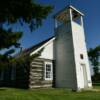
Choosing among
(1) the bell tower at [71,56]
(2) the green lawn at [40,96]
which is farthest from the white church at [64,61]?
(2) the green lawn at [40,96]

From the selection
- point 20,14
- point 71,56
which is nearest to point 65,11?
point 71,56

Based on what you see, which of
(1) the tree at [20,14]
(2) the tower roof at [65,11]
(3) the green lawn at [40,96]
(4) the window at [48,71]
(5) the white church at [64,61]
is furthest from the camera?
(2) the tower roof at [65,11]

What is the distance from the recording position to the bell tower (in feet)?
52.7

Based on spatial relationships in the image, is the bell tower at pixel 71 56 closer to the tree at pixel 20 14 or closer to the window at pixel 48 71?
the window at pixel 48 71

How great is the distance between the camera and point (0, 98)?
9.48 meters

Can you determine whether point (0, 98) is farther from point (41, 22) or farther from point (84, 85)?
point (84, 85)

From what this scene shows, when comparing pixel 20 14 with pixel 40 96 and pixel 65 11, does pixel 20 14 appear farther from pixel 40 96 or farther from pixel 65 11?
pixel 65 11

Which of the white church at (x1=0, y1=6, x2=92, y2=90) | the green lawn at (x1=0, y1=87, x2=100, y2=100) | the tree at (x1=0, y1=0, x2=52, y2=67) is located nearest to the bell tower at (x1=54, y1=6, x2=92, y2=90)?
the white church at (x1=0, y1=6, x2=92, y2=90)

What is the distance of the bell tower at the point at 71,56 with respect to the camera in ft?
52.7

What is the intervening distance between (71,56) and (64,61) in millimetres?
1159

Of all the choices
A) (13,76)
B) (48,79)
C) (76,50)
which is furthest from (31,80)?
(76,50)

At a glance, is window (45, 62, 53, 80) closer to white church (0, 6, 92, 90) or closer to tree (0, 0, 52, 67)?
white church (0, 6, 92, 90)

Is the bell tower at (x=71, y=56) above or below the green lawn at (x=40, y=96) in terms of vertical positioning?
above

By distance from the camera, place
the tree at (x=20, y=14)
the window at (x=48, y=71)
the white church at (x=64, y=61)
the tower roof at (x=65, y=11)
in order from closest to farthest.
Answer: the tree at (x=20, y=14), the white church at (x=64, y=61), the window at (x=48, y=71), the tower roof at (x=65, y=11)
